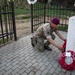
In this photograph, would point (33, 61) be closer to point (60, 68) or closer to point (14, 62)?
point (14, 62)

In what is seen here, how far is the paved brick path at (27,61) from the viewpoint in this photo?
3.81 m

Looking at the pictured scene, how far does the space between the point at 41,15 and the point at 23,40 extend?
2875mm

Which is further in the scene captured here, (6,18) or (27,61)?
(6,18)

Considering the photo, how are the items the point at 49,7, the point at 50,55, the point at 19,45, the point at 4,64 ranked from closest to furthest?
the point at 4,64, the point at 50,55, the point at 19,45, the point at 49,7

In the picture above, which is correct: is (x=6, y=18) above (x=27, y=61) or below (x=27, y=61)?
above

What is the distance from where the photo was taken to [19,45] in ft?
18.5

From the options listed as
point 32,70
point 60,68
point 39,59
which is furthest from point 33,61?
point 60,68

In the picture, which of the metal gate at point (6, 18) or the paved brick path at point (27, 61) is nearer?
the paved brick path at point (27, 61)

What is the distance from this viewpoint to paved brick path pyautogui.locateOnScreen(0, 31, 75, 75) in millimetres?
3812

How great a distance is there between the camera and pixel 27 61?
4359mm

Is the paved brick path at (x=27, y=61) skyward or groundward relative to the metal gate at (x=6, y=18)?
groundward

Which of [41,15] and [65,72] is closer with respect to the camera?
[65,72]

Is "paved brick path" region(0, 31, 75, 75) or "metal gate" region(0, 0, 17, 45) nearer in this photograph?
"paved brick path" region(0, 31, 75, 75)

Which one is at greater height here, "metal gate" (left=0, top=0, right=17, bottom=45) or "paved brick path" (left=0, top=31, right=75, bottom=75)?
"metal gate" (left=0, top=0, right=17, bottom=45)
